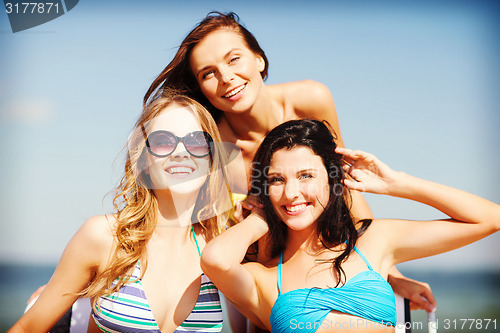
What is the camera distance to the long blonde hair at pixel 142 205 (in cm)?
288

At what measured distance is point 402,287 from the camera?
3281 mm

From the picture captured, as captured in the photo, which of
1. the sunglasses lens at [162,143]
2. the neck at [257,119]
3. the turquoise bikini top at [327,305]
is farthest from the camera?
the neck at [257,119]

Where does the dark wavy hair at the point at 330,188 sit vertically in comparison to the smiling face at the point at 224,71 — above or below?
below

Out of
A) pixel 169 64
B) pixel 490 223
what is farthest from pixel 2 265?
pixel 490 223

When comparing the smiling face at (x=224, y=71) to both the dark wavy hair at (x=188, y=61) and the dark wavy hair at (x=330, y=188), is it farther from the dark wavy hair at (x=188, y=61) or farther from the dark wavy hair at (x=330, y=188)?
the dark wavy hair at (x=330, y=188)

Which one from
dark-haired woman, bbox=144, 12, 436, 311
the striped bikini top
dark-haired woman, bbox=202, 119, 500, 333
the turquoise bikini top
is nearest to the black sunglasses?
dark-haired woman, bbox=202, 119, 500, 333

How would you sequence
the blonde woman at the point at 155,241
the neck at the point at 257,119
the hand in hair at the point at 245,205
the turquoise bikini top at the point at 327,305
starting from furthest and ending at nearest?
the neck at the point at 257,119 → the hand in hair at the point at 245,205 → the blonde woman at the point at 155,241 → the turquoise bikini top at the point at 327,305

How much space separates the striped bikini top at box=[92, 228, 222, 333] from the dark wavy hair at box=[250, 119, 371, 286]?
521 millimetres

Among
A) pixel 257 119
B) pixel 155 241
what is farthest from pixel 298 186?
pixel 257 119

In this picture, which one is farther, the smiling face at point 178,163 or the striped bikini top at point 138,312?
the smiling face at point 178,163

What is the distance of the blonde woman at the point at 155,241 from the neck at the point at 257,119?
568mm

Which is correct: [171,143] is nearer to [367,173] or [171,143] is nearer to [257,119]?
[257,119]

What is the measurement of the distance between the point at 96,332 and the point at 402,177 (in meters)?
2.18

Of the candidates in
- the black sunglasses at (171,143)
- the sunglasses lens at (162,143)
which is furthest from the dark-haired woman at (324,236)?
the sunglasses lens at (162,143)
